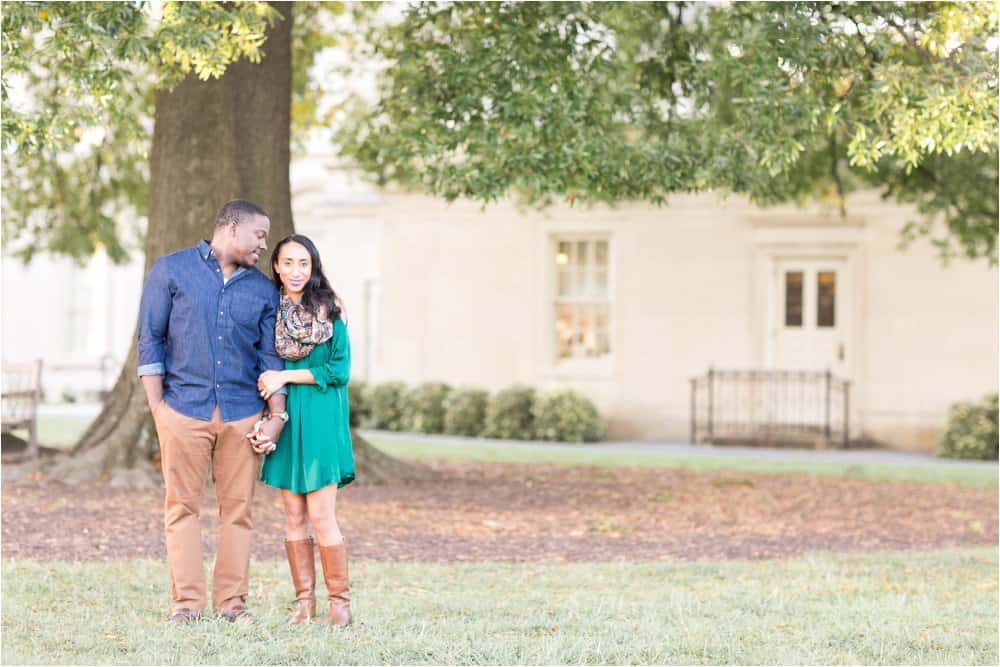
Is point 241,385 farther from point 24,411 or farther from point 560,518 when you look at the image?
point 24,411

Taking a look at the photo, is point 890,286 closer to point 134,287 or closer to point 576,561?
point 576,561

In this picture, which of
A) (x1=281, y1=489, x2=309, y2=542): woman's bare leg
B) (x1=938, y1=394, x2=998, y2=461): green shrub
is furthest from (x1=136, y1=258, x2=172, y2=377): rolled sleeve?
(x1=938, y1=394, x2=998, y2=461): green shrub

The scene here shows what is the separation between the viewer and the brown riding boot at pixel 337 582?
579cm

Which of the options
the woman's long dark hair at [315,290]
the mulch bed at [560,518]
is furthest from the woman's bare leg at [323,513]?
the mulch bed at [560,518]

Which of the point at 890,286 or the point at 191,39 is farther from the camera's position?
the point at 890,286

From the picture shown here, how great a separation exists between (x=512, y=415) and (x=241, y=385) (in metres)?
13.8

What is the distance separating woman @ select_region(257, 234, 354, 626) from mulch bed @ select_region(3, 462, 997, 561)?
2.34 m

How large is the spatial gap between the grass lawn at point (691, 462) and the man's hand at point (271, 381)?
1018 cm

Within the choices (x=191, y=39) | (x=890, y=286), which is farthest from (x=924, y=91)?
(x=890, y=286)

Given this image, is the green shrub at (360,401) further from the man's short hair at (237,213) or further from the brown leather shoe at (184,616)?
the man's short hair at (237,213)

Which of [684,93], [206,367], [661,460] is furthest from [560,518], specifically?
[661,460]

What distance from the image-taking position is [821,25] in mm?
9461

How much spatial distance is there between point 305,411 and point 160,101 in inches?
Answer: 238

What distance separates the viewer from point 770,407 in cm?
1891
